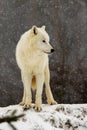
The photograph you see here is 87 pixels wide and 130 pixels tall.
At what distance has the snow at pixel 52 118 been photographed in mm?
9023

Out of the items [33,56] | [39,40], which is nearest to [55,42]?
[33,56]

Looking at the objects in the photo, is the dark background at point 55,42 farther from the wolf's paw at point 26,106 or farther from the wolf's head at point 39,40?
the wolf's head at point 39,40

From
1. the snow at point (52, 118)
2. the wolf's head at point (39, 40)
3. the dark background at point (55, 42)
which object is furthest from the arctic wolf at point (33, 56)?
the dark background at point (55, 42)

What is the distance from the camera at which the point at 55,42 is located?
74.6 feet

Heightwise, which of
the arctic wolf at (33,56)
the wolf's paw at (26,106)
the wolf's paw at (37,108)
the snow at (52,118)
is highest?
the arctic wolf at (33,56)

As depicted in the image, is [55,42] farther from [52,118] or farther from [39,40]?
[39,40]

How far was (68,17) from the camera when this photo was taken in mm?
23438

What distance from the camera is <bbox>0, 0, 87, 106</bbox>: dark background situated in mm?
21703

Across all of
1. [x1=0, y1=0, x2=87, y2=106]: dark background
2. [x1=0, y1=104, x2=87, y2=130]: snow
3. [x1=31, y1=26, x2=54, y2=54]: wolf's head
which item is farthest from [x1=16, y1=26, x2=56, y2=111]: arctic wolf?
[x1=0, y1=0, x2=87, y2=106]: dark background

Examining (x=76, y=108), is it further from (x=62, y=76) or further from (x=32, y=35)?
(x=62, y=76)

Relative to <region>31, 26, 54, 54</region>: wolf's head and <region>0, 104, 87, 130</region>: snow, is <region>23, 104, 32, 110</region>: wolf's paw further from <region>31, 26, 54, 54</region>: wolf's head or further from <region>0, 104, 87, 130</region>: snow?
<region>31, 26, 54, 54</region>: wolf's head

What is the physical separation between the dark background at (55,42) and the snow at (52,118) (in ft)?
37.2

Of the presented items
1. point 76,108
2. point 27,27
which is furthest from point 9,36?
point 76,108

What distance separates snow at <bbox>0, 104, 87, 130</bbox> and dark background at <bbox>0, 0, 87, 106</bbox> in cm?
1133
